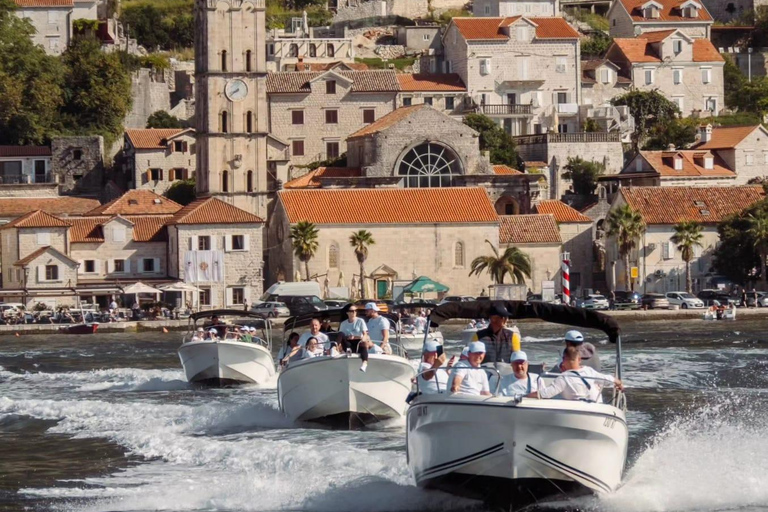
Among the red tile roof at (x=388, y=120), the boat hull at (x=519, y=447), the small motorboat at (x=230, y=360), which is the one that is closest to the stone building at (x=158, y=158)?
the red tile roof at (x=388, y=120)

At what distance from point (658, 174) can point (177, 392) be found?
208ft

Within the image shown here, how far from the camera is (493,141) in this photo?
107 meters

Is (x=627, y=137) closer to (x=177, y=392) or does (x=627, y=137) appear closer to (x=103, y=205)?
(x=103, y=205)

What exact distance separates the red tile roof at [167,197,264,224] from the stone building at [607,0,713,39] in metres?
50.8

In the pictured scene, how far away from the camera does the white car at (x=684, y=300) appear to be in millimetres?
84562

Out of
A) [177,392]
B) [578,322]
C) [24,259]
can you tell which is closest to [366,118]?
[24,259]

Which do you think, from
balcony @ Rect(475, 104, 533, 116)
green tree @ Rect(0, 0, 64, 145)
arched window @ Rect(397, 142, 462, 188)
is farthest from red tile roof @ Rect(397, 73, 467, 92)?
green tree @ Rect(0, 0, 64, 145)

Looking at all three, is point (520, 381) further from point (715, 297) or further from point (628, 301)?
point (715, 297)

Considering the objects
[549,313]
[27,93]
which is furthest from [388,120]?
[549,313]

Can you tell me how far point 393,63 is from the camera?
130 m

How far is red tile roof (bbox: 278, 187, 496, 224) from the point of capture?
9038 cm

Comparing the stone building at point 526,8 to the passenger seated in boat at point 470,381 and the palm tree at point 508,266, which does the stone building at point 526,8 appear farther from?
the passenger seated in boat at point 470,381

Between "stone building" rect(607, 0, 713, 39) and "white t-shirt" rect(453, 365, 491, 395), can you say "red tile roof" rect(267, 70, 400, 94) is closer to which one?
"stone building" rect(607, 0, 713, 39)

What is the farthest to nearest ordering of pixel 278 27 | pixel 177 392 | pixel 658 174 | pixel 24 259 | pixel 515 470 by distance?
pixel 278 27 < pixel 658 174 < pixel 24 259 < pixel 177 392 < pixel 515 470
